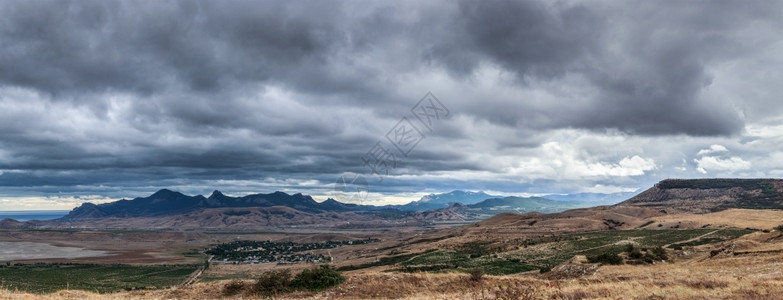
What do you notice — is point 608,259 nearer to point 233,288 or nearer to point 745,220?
point 233,288

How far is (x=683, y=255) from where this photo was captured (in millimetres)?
46625

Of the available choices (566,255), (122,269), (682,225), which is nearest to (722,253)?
(566,255)

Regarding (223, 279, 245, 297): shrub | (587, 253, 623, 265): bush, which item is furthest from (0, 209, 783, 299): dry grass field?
(587, 253, 623, 265): bush

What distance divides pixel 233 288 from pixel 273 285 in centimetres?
335

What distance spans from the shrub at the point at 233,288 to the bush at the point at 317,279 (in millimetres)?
4014

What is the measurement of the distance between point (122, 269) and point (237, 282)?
138 meters

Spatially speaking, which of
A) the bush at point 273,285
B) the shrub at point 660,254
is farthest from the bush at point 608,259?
the bush at point 273,285

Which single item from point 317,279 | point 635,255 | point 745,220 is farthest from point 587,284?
point 745,220

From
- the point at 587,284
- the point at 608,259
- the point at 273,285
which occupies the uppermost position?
the point at 587,284

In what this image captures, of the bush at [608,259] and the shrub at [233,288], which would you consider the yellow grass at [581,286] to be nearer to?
the shrub at [233,288]

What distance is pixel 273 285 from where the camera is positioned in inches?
1253

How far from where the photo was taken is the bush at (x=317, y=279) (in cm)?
3158

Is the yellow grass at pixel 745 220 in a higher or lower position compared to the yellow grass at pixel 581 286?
lower

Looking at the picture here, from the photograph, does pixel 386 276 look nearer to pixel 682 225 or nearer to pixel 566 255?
pixel 566 255
